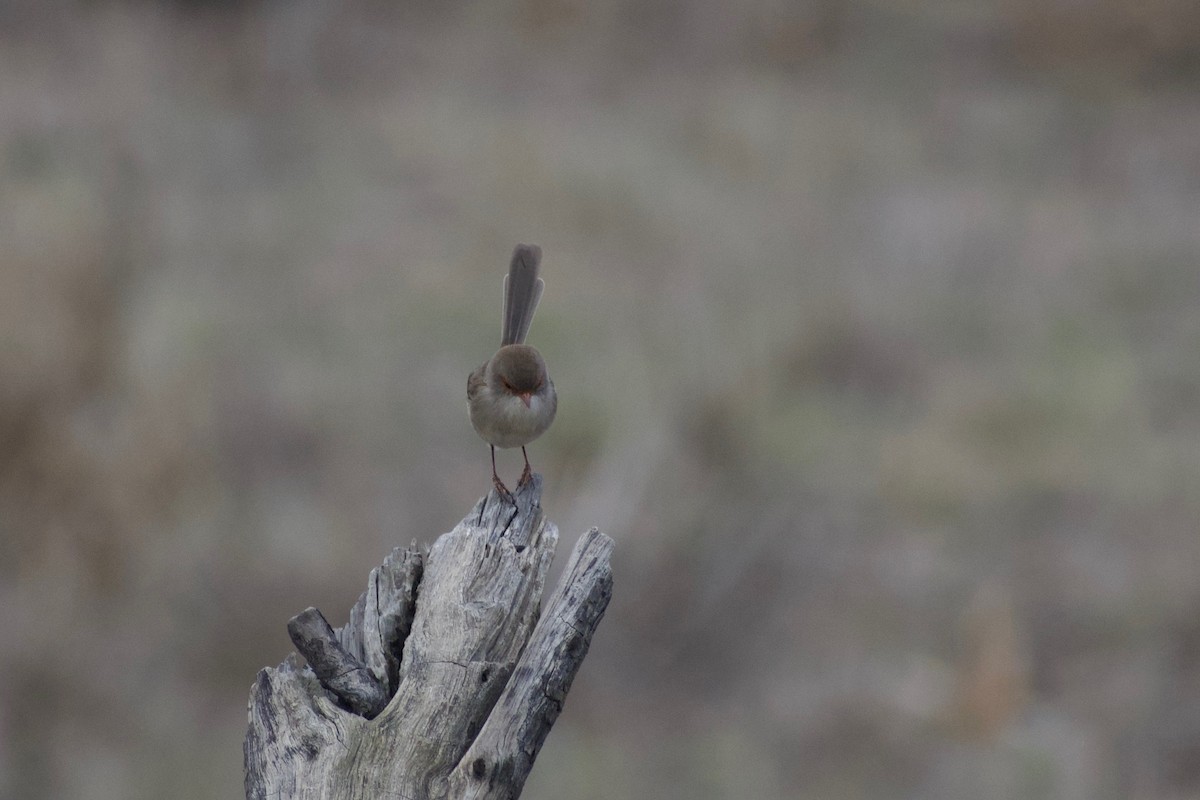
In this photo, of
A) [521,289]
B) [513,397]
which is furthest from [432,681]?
[521,289]

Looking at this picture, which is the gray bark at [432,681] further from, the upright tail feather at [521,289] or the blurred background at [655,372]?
the blurred background at [655,372]

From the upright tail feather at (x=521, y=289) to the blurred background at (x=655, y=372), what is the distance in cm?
331

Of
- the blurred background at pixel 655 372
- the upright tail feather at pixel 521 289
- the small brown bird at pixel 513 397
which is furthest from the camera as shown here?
the blurred background at pixel 655 372

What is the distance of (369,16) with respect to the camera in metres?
20.3

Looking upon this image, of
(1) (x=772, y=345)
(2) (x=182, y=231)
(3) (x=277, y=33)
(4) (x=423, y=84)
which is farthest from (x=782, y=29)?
(2) (x=182, y=231)

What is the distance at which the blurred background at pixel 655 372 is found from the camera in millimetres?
8281

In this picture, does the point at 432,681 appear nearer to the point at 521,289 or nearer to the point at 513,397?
the point at 513,397

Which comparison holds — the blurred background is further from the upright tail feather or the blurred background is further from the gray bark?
the gray bark

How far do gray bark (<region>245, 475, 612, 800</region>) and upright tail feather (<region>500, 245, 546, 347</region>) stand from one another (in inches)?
80.7

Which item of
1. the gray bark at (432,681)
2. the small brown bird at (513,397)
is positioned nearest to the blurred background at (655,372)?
the small brown bird at (513,397)

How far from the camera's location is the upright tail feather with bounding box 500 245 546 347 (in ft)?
16.9

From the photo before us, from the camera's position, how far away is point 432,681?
9.70 feet

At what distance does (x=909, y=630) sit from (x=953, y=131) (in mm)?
9873

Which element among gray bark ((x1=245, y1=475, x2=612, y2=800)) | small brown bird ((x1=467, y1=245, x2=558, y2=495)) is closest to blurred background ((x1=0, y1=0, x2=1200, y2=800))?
small brown bird ((x1=467, y1=245, x2=558, y2=495))
